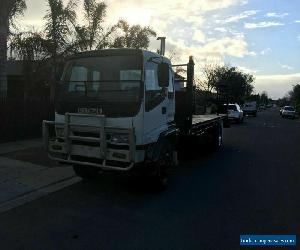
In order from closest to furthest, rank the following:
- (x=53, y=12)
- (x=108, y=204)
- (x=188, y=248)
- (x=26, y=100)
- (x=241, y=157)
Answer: (x=188, y=248) → (x=108, y=204) → (x=241, y=157) → (x=26, y=100) → (x=53, y=12)

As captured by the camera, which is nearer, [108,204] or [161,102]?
[108,204]

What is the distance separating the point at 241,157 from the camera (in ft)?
47.9

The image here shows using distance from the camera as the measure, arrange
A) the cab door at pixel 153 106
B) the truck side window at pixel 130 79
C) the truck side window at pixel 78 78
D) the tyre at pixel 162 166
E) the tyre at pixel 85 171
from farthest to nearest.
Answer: the tyre at pixel 85 171 < the tyre at pixel 162 166 < the truck side window at pixel 78 78 < the cab door at pixel 153 106 < the truck side window at pixel 130 79

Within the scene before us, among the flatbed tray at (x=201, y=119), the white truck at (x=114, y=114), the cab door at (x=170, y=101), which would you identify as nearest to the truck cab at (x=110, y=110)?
the white truck at (x=114, y=114)

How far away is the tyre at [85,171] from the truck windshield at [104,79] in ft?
6.05

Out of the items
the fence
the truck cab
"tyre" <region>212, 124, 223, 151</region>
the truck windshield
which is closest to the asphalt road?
the truck cab

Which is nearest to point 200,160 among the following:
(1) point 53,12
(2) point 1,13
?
(2) point 1,13

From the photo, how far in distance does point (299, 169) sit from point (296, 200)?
402 centimetres

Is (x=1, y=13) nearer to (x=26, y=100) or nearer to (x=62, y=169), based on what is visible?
(x=26, y=100)

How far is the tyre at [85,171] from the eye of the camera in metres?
9.74

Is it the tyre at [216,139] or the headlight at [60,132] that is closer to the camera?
the headlight at [60,132]

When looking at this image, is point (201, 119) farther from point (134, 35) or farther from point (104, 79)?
point (134, 35)

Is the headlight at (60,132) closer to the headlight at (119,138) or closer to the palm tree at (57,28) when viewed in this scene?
the headlight at (119,138)

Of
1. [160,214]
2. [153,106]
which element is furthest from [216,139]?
[160,214]
